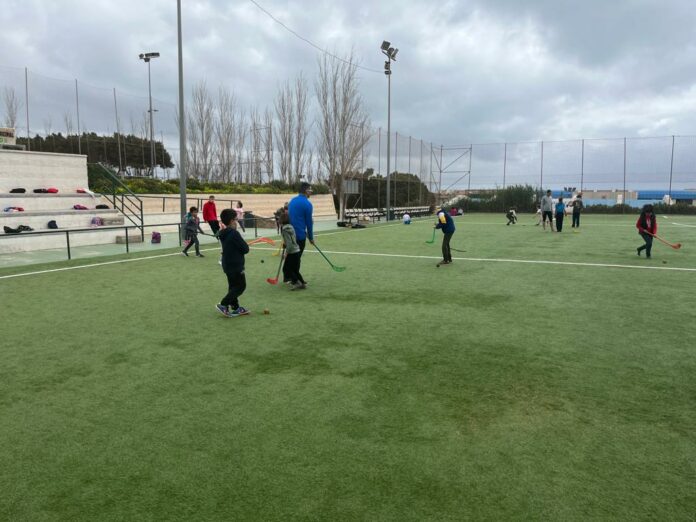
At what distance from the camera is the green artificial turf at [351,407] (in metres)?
3.03

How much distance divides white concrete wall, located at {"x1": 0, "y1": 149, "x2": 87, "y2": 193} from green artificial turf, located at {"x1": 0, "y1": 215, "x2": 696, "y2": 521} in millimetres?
13071

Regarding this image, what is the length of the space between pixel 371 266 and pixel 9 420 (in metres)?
9.22

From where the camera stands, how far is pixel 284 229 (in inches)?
368

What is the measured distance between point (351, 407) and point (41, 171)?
811 inches

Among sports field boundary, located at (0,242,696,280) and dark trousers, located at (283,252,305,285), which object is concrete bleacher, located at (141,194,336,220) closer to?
sports field boundary, located at (0,242,696,280)

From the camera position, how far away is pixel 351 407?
4.29 meters

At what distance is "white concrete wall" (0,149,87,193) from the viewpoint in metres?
19.0

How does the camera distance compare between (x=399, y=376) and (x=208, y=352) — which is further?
(x=208, y=352)

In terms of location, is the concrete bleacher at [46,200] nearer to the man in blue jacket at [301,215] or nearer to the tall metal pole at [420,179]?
the man in blue jacket at [301,215]

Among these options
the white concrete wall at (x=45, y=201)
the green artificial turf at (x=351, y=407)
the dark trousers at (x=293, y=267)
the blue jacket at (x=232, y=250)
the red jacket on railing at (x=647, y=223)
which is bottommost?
the green artificial turf at (x=351, y=407)

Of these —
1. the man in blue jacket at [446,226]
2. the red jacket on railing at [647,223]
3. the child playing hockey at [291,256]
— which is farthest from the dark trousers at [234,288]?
the red jacket on railing at [647,223]

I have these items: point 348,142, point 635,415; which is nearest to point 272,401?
point 635,415

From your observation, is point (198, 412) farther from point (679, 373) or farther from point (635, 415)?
point (679, 373)

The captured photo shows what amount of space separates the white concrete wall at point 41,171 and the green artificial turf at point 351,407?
1307 centimetres
